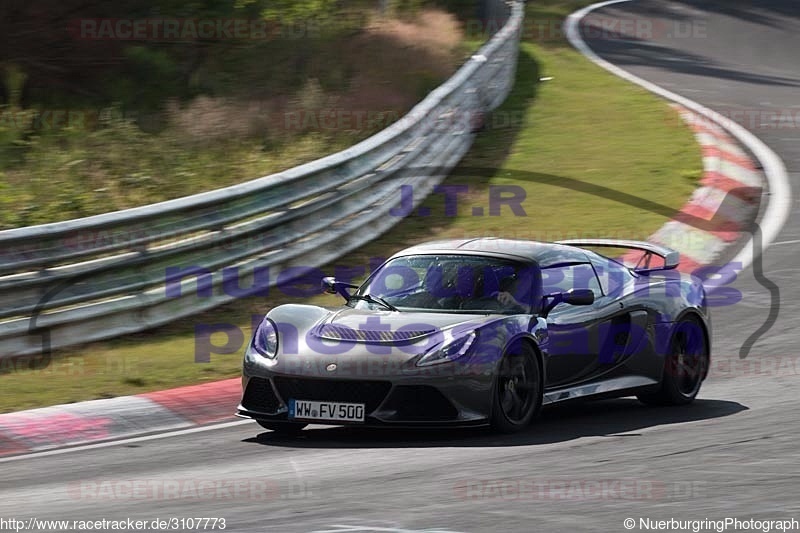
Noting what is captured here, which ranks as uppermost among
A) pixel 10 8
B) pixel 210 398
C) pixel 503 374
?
pixel 10 8

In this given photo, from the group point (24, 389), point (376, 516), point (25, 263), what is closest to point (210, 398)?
point (24, 389)

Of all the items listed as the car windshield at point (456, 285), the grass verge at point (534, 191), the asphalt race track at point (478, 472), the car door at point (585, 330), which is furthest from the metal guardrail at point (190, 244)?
the car door at point (585, 330)

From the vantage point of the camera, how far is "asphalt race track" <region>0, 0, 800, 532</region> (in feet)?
17.7

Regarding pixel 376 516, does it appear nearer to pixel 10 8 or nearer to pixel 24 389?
pixel 24 389

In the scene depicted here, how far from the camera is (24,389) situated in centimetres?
882

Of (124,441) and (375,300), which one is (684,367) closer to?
(375,300)

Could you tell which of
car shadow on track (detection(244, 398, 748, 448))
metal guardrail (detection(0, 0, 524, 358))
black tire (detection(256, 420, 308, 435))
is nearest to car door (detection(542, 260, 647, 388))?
car shadow on track (detection(244, 398, 748, 448))

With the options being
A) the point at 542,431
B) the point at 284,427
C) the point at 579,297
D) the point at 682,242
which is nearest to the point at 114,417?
the point at 284,427

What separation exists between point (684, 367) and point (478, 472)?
2947mm

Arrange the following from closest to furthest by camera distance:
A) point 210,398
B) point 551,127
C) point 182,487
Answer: point 182,487, point 210,398, point 551,127

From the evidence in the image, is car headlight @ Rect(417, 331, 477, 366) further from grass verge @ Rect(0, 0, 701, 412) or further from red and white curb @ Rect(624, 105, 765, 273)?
red and white curb @ Rect(624, 105, 765, 273)

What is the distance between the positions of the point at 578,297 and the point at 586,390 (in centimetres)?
69

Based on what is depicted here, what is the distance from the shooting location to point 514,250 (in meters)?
8.34

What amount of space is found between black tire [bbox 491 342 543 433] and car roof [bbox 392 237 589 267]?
81 centimetres
